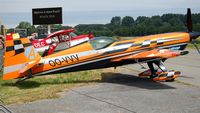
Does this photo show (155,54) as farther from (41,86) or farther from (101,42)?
(41,86)


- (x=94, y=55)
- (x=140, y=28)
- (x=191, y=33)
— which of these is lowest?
(x=140, y=28)

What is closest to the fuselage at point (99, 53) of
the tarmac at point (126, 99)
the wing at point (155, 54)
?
the wing at point (155, 54)

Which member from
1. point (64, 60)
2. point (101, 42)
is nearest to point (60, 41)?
point (101, 42)

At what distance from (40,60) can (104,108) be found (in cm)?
380

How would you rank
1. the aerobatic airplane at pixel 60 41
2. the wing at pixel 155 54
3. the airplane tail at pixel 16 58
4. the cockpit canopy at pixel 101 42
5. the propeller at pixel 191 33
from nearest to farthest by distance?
the airplane tail at pixel 16 58
the wing at pixel 155 54
the cockpit canopy at pixel 101 42
the propeller at pixel 191 33
the aerobatic airplane at pixel 60 41

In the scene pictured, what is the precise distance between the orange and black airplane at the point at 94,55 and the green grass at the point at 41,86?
1.33ft

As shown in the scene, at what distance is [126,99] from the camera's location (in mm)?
8383

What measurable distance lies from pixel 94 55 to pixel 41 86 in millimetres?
2074

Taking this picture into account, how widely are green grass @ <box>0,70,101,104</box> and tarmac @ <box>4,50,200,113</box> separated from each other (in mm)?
423

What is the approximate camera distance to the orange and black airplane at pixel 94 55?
10.1 m

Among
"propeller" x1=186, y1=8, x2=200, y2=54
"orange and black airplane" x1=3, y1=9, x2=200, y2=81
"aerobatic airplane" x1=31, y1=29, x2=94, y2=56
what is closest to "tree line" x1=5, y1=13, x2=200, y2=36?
"aerobatic airplane" x1=31, y1=29, x2=94, y2=56

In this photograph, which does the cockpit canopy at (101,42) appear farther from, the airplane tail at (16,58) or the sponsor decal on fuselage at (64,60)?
the airplane tail at (16,58)

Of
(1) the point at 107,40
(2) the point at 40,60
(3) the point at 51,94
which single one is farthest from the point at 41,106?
(1) the point at 107,40

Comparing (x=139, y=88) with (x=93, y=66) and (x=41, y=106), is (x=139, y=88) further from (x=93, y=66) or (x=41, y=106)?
(x=41, y=106)
